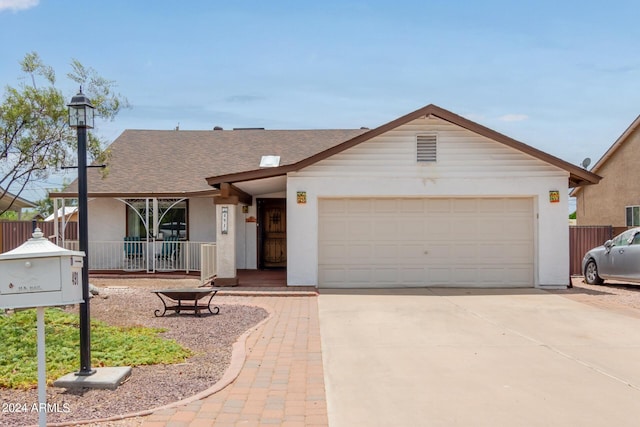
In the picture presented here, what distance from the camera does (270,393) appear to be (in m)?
5.61

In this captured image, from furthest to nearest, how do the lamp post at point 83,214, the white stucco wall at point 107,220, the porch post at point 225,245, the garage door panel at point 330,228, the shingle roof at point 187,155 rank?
the white stucco wall at point 107,220 < the shingle roof at point 187,155 < the garage door panel at point 330,228 < the porch post at point 225,245 < the lamp post at point 83,214

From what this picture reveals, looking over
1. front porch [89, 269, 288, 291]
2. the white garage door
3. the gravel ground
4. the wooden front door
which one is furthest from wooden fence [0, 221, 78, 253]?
the white garage door

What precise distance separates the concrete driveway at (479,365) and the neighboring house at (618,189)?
13.2 m

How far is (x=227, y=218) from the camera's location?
45.4ft

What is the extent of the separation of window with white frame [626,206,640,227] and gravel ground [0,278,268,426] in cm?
1736

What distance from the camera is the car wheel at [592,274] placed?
1580 centimetres

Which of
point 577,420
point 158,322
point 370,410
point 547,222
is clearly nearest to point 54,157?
point 158,322

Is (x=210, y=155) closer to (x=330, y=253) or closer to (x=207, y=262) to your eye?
(x=207, y=262)

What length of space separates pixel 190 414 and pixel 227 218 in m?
9.08

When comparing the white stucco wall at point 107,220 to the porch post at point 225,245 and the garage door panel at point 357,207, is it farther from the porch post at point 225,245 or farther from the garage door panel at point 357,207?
the garage door panel at point 357,207

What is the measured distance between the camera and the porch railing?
17203 millimetres

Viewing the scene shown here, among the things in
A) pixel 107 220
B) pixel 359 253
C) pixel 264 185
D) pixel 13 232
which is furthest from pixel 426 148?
pixel 13 232

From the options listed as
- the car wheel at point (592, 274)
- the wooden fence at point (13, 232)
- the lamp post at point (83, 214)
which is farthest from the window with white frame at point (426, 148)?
the wooden fence at point (13, 232)

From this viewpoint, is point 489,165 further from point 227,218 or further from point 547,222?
point 227,218
